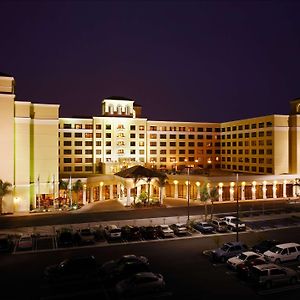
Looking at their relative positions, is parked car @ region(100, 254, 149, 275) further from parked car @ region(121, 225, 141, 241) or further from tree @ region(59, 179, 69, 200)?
tree @ region(59, 179, 69, 200)

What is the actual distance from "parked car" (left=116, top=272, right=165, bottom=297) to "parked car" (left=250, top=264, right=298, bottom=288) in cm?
620

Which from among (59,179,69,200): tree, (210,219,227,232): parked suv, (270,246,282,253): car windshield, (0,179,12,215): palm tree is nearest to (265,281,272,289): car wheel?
(270,246,282,253): car windshield

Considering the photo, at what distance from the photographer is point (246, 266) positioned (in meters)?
22.8

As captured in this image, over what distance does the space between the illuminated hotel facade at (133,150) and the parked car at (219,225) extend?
18.1 metres

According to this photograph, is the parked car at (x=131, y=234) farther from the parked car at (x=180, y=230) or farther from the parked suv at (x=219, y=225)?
the parked suv at (x=219, y=225)

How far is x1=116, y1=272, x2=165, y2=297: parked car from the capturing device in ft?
64.7

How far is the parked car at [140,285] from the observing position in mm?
19719

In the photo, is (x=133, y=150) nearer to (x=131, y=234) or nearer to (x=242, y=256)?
(x=131, y=234)

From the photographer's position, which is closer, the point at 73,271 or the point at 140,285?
the point at 140,285

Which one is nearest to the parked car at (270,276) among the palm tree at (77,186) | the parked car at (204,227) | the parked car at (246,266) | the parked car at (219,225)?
the parked car at (246,266)

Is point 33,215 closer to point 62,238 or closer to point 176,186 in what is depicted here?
point 62,238

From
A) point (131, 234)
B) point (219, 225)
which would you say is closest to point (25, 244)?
point (131, 234)

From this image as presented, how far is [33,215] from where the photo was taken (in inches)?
1786

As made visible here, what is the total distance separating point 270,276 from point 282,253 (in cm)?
551
